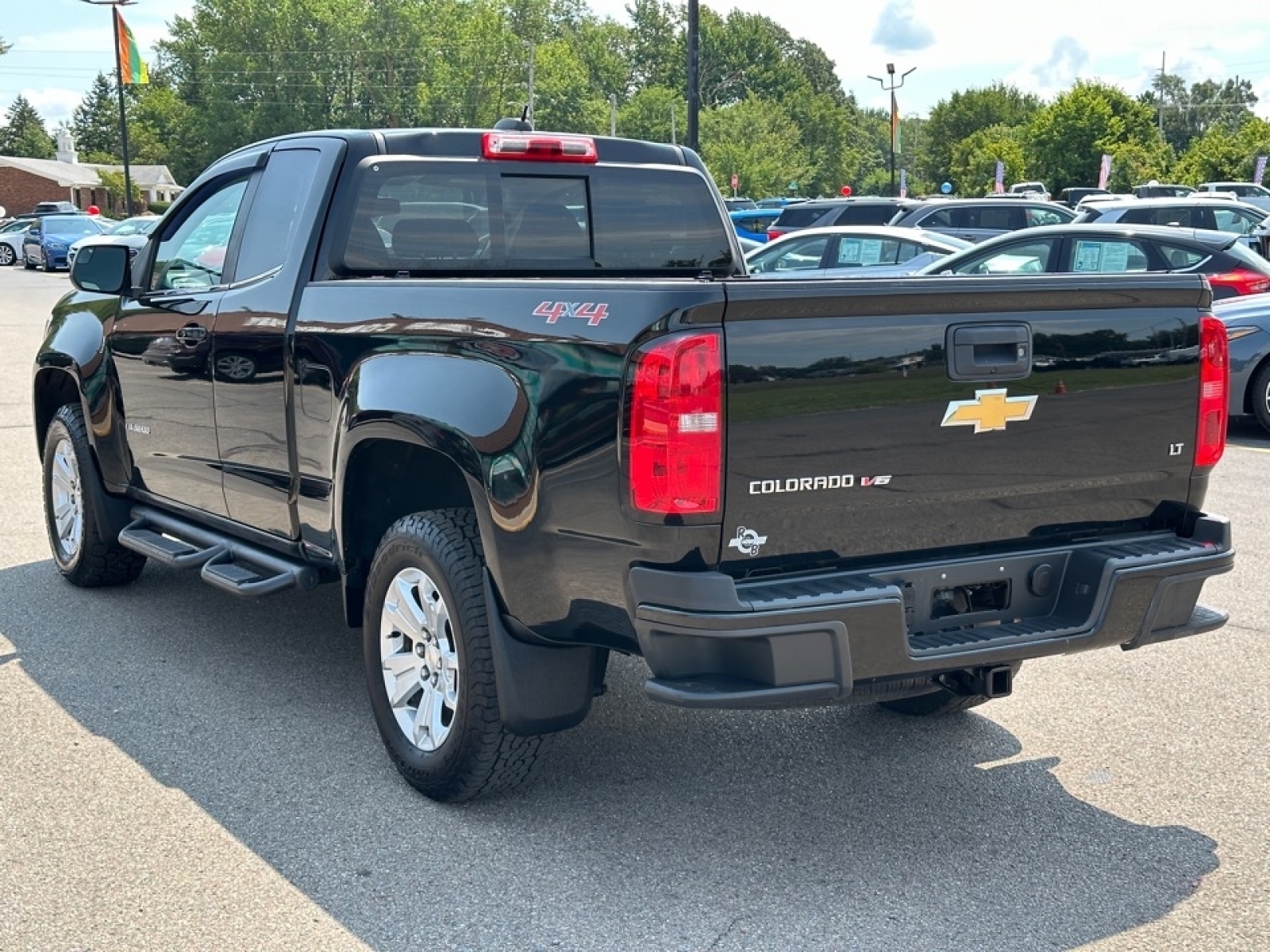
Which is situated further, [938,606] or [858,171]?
[858,171]

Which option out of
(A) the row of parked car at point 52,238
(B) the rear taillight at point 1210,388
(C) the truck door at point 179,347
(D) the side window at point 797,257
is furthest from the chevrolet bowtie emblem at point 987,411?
(A) the row of parked car at point 52,238

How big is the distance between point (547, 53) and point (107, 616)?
105 m

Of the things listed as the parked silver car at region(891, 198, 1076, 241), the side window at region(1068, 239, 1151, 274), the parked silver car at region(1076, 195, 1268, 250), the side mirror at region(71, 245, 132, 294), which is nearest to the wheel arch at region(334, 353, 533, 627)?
the side mirror at region(71, 245, 132, 294)

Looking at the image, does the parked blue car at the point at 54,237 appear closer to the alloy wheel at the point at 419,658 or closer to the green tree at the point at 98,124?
the alloy wheel at the point at 419,658

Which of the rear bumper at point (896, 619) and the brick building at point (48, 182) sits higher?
the brick building at point (48, 182)

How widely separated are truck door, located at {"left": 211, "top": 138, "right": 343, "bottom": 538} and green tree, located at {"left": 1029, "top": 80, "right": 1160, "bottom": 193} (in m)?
67.1

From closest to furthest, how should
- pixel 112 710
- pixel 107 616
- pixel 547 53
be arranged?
pixel 112 710, pixel 107 616, pixel 547 53

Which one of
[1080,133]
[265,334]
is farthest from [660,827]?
[1080,133]

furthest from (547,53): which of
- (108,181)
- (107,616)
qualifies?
(107,616)

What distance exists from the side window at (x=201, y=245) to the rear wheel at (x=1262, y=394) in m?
8.97

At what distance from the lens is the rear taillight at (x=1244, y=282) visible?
12297 mm

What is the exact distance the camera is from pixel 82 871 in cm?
384

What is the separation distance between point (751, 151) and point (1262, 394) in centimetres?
7912

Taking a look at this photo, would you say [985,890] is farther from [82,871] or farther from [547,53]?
[547,53]
